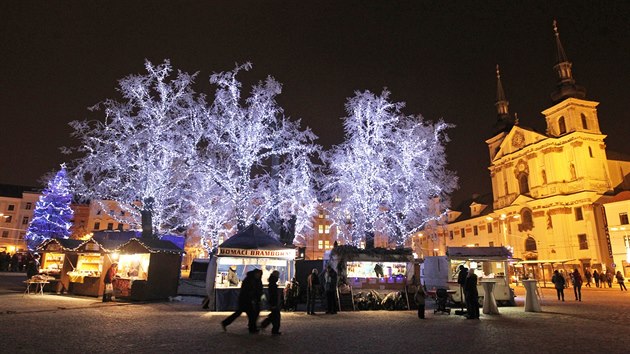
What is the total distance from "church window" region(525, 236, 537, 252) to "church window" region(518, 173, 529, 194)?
696cm

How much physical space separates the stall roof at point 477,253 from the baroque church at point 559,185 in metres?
25.8

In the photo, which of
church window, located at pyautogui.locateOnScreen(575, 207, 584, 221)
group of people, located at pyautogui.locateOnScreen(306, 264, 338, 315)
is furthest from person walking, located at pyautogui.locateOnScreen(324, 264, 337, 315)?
church window, located at pyautogui.locateOnScreen(575, 207, 584, 221)

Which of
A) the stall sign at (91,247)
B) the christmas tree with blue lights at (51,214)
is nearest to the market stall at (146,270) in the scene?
the stall sign at (91,247)

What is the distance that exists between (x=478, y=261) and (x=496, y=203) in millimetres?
46039

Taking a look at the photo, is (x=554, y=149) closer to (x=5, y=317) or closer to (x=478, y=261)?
(x=478, y=261)

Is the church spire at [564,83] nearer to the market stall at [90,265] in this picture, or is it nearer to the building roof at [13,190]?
the market stall at [90,265]

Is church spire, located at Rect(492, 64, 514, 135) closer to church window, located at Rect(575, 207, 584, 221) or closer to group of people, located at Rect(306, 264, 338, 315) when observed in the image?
church window, located at Rect(575, 207, 584, 221)

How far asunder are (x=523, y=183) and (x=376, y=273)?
48237 mm

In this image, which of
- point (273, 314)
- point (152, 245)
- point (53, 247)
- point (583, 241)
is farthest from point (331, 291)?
point (583, 241)

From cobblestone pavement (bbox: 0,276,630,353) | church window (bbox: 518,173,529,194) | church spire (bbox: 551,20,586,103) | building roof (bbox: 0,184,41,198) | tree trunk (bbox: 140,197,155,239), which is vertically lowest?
cobblestone pavement (bbox: 0,276,630,353)

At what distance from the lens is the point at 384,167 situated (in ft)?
93.8

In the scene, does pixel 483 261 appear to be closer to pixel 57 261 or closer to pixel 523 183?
pixel 57 261

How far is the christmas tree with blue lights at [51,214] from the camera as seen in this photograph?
45469 millimetres

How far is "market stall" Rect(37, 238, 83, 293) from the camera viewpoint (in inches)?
854
